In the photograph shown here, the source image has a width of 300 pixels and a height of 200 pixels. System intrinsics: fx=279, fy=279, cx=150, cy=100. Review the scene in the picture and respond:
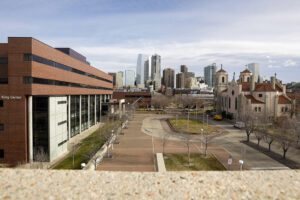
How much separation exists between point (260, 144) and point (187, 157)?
12591mm

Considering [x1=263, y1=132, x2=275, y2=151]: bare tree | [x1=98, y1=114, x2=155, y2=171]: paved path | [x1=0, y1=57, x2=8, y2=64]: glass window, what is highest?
[x1=0, y1=57, x2=8, y2=64]: glass window

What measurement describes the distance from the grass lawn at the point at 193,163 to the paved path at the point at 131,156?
1613 millimetres

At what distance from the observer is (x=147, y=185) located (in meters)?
7.71

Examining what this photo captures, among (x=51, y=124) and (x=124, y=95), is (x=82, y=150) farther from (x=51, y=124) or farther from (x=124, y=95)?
(x=124, y=95)

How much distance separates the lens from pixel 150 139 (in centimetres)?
3728

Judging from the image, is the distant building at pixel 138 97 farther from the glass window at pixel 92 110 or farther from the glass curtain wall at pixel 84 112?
the glass curtain wall at pixel 84 112

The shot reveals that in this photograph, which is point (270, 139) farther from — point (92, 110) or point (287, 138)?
point (92, 110)

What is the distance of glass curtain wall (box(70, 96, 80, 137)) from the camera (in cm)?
4234

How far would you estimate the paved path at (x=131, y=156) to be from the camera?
75.8ft

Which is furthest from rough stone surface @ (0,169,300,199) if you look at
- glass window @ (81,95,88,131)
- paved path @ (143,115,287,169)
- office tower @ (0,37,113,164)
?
glass window @ (81,95,88,131)

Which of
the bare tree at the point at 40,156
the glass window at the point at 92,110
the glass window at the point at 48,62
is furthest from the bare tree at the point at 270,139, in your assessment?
the glass window at the point at 92,110

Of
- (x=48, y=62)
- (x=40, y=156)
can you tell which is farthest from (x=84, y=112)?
(x=40, y=156)

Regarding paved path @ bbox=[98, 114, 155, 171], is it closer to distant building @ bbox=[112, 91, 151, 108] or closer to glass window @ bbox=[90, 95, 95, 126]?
glass window @ bbox=[90, 95, 95, 126]

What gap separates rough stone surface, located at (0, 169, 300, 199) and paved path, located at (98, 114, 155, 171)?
47.4ft
